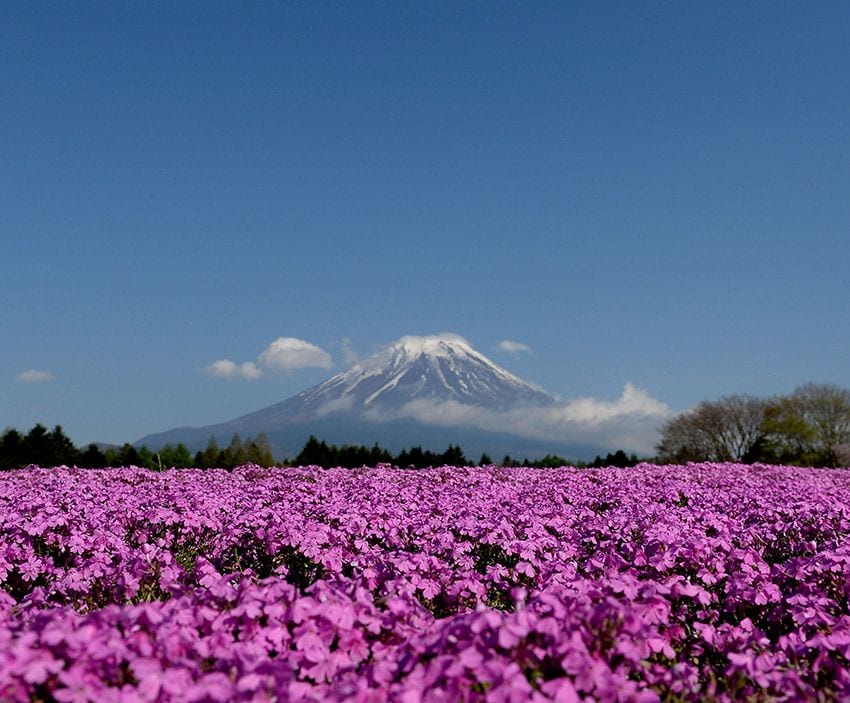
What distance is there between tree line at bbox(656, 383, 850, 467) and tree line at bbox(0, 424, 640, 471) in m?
31.3

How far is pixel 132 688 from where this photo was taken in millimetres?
3406

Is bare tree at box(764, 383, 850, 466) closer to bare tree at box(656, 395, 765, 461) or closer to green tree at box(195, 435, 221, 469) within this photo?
bare tree at box(656, 395, 765, 461)

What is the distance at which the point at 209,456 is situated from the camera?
99.2 ft

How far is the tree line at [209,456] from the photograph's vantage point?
1083 inches

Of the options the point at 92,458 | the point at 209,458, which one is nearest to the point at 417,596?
the point at 209,458

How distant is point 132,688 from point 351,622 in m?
1.19

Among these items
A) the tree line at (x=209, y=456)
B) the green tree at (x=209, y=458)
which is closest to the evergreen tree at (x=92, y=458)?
the tree line at (x=209, y=456)

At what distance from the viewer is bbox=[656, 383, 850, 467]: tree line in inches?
2398

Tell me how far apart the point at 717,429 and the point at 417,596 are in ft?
204

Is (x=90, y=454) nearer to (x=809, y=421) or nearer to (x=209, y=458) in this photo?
(x=209, y=458)

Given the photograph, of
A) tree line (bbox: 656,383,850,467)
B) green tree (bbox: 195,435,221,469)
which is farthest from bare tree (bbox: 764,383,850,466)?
green tree (bbox: 195,435,221,469)

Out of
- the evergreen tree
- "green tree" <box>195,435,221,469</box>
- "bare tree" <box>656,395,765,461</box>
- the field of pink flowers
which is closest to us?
the field of pink flowers

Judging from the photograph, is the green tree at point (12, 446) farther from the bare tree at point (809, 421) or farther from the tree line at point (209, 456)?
the bare tree at point (809, 421)

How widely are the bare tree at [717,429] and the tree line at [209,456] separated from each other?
30.3 m
